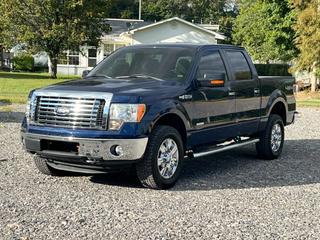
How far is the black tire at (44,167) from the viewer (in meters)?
7.66

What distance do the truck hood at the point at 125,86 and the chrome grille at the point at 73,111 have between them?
157 millimetres

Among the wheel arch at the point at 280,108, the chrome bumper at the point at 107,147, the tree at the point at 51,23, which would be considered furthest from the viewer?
the tree at the point at 51,23

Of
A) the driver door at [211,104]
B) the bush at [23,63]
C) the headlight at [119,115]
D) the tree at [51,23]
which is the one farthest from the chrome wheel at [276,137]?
the bush at [23,63]

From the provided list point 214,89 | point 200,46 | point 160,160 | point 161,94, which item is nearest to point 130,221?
point 160,160

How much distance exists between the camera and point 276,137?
32.8 feet

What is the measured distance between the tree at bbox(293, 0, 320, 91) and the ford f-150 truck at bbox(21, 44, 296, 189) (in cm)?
1878

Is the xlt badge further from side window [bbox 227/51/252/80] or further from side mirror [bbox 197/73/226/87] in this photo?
side window [bbox 227/51/252/80]

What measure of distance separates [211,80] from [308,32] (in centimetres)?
2090

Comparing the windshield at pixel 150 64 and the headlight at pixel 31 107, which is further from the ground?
the windshield at pixel 150 64

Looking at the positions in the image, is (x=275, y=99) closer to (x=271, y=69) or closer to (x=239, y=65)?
(x=239, y=65)

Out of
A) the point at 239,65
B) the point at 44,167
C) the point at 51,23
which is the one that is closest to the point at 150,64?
the point at 239,65

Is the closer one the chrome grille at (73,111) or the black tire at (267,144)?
the chrome grille at (73,111)

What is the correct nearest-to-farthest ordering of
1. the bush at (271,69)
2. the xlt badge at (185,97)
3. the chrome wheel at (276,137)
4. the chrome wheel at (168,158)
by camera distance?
1. the chrome wheel at (168,158)
2. the xlt badge at (185,97)
3. the chrome wheel at (276,137)
4. the bush at (271,69)

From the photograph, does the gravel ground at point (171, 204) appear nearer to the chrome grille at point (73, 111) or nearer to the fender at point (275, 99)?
the chrome grille at point (73, 111)
